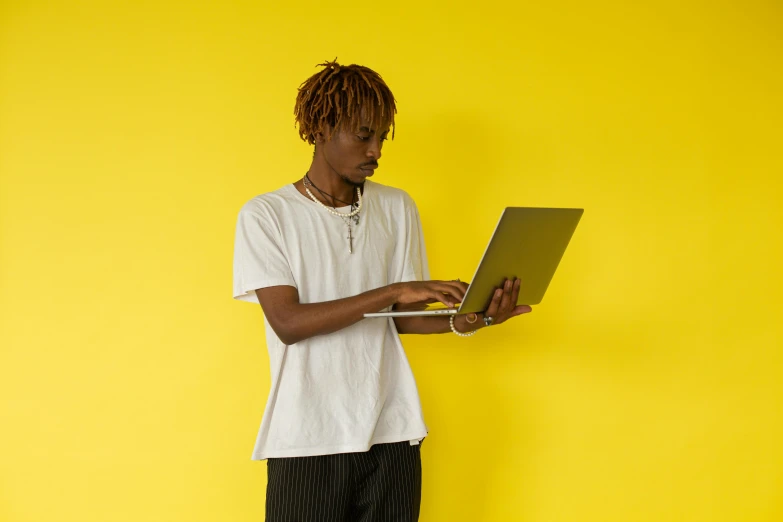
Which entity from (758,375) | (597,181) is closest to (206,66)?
(597,181)

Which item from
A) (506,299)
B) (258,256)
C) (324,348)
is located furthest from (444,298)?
(258,256)

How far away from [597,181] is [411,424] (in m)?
1.07

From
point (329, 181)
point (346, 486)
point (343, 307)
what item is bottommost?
point (346, 486)

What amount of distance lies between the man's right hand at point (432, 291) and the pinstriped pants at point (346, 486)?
1.15 ft

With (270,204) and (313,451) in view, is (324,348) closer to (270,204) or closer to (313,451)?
(313,451)

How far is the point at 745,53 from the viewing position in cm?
240

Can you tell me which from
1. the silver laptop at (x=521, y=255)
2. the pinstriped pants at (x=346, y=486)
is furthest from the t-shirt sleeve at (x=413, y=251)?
the pinstriped pants at (x=346, y=486)

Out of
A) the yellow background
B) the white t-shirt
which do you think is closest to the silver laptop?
the white t-shirt

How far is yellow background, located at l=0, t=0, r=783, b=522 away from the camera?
2170 millimetres

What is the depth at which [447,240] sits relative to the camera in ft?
7.48

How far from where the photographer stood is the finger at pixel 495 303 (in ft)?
4.94

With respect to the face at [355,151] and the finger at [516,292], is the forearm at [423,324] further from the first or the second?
the face at [355,151]

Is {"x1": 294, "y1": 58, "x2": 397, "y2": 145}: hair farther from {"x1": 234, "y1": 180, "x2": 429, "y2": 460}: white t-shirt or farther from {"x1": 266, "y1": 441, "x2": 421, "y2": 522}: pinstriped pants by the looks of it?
{"x1": 266, "y1": 441, "x2": 421, "y2": 522}: pinstriped pants

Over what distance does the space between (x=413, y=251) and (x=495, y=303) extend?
0.32 m
